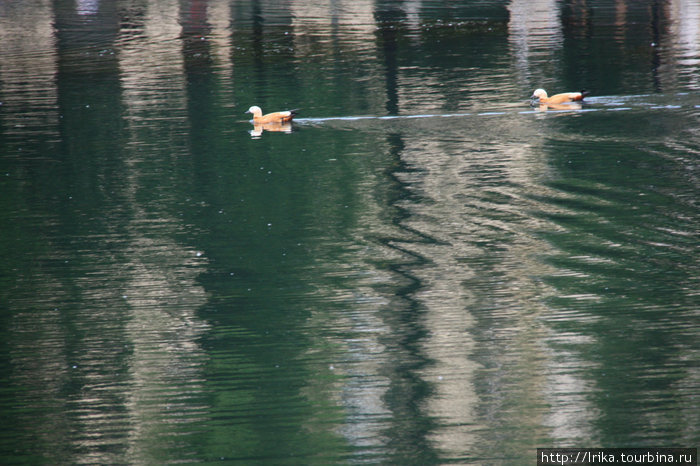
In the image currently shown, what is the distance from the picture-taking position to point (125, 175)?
14352 millimetres

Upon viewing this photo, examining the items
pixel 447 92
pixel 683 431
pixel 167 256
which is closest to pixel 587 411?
pixel 683 431

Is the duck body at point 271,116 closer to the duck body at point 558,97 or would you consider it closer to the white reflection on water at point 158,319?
the white reflection on water at point 158,319

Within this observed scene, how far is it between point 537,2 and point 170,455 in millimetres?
31092

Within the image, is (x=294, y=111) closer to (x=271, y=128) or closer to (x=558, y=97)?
(x=271, y=128)

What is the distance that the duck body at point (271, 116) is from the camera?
1697 centimetres

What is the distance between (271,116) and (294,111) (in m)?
0.43

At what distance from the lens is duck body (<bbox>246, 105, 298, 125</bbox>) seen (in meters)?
17.0

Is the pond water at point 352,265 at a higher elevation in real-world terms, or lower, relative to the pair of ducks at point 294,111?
lower

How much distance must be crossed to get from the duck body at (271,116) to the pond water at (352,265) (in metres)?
0.37

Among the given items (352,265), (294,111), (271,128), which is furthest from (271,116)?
(352,265)

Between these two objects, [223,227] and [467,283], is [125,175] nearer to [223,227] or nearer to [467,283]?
[223,227]

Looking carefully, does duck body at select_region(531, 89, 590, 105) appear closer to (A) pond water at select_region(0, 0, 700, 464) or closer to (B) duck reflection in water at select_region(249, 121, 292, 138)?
(A) pond water at select_region(0, 0, 700, 464)

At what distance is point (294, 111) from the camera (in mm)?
17109

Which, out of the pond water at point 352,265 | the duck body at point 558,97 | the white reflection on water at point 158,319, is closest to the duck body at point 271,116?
the pond water at point 352,265
